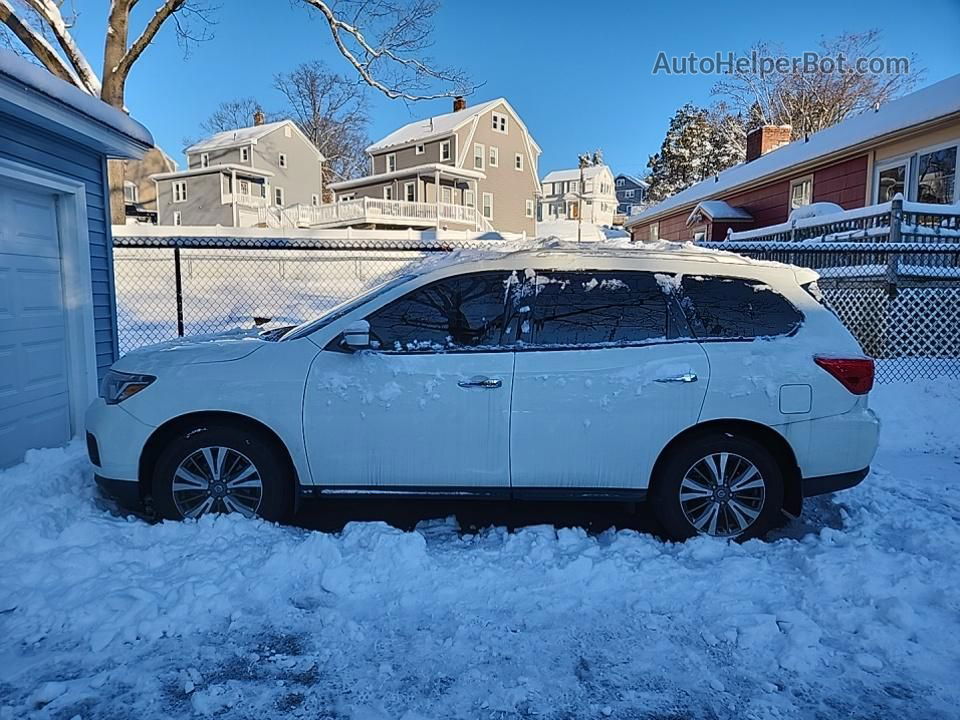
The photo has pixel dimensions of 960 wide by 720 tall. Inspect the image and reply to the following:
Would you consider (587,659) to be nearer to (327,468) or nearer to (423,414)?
(423,414)

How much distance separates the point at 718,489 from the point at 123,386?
3656 mm

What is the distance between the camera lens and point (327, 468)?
3.91 metres

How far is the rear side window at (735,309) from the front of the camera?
3959 millimetres

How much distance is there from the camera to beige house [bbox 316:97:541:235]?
3572 centimetres

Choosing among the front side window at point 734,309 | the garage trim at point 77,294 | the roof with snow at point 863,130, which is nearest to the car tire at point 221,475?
the garage trim at point 77,294

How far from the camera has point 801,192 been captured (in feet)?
Result: 55.9

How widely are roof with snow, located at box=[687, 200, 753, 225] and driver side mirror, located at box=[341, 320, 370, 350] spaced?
17808mm

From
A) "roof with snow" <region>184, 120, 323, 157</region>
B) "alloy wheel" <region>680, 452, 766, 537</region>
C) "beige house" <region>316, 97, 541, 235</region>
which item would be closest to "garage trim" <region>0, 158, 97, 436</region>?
"alloy wheel" <region>680, 452, 766, 537</region>

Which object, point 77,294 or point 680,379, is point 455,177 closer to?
point 77,294

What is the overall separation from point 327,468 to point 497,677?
67.0 inches

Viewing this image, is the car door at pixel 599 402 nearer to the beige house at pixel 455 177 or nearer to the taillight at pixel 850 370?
the taillight at pixel 850 370

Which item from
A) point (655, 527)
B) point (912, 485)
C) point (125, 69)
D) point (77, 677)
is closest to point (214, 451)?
point (77, 677)

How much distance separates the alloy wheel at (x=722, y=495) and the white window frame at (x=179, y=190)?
145 ft

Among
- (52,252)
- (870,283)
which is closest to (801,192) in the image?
(870,283)
